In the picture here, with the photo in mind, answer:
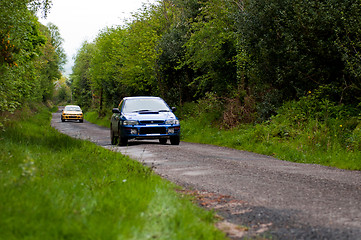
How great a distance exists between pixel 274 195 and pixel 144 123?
8642mm

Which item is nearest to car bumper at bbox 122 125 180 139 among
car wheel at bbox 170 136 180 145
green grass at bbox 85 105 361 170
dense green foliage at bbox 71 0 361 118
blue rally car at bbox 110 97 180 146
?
blue rally car at bbox 110 97 180 146

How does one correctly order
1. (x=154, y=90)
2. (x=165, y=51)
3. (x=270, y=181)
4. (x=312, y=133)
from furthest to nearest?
(x=154, y=90) → (x=165, y=51) → (x=312, y=133) → (x=270, y=181)

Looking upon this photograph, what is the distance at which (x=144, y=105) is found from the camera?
16.2 meters

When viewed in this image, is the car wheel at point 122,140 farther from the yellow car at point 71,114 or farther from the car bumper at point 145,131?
the yellow car at point 71,114

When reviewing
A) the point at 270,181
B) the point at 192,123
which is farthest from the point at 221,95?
the point at 270,181

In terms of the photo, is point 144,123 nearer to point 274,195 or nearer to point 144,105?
point 144,105

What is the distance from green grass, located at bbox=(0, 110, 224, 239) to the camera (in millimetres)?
4016

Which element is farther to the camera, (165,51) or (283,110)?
(165,51)

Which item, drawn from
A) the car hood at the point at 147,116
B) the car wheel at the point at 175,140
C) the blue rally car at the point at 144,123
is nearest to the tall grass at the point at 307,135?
the car wheel at the point at 175,140

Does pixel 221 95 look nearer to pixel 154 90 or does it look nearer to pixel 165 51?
pixel 165 51

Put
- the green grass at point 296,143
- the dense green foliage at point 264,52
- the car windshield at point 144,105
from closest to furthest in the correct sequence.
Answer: the green grass at point 296,143, the dense green foliage at point 264,52, the car windshield at point 144,105

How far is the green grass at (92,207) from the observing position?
4016 millimetres

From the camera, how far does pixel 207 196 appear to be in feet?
22.4

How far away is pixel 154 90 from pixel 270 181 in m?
27.6
